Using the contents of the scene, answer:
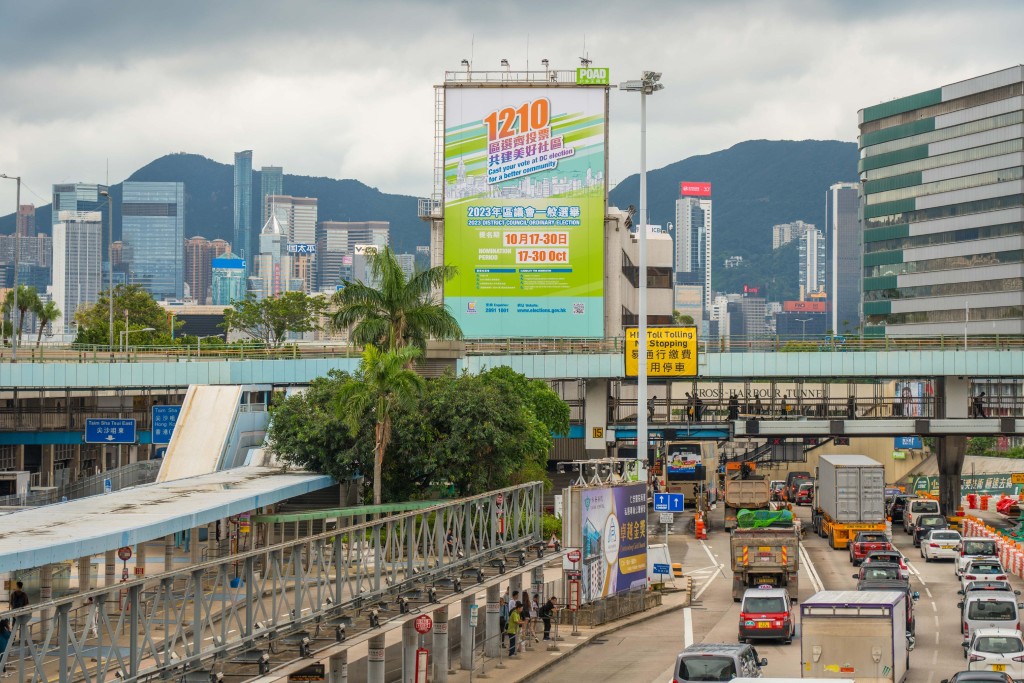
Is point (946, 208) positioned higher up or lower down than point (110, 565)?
higher up

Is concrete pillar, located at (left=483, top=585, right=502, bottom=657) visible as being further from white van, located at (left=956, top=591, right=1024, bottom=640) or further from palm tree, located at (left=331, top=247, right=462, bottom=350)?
palm tree, located at (left=331, top=247, right=462, bottom=350)

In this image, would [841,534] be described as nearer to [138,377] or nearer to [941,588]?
[941,588]

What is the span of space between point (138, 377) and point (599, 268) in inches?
1392

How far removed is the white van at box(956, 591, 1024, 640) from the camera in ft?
127

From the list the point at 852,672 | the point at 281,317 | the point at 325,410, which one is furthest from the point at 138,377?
the point at 281,317

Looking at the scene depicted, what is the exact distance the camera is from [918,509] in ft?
241

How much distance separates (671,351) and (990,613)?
2975cm

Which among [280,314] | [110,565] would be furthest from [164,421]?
[280,314]

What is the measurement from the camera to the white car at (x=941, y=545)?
198 feet

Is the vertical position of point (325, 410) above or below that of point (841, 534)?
above

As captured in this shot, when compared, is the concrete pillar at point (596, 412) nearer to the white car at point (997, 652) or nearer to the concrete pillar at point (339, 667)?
the white car at point (997, 652)

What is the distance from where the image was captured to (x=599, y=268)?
98.4 m

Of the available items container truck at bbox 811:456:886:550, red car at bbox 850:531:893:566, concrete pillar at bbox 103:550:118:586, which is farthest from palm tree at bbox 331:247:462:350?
container truck at bbox 811:456:886:550

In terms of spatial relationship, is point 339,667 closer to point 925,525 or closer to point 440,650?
point 440,650
